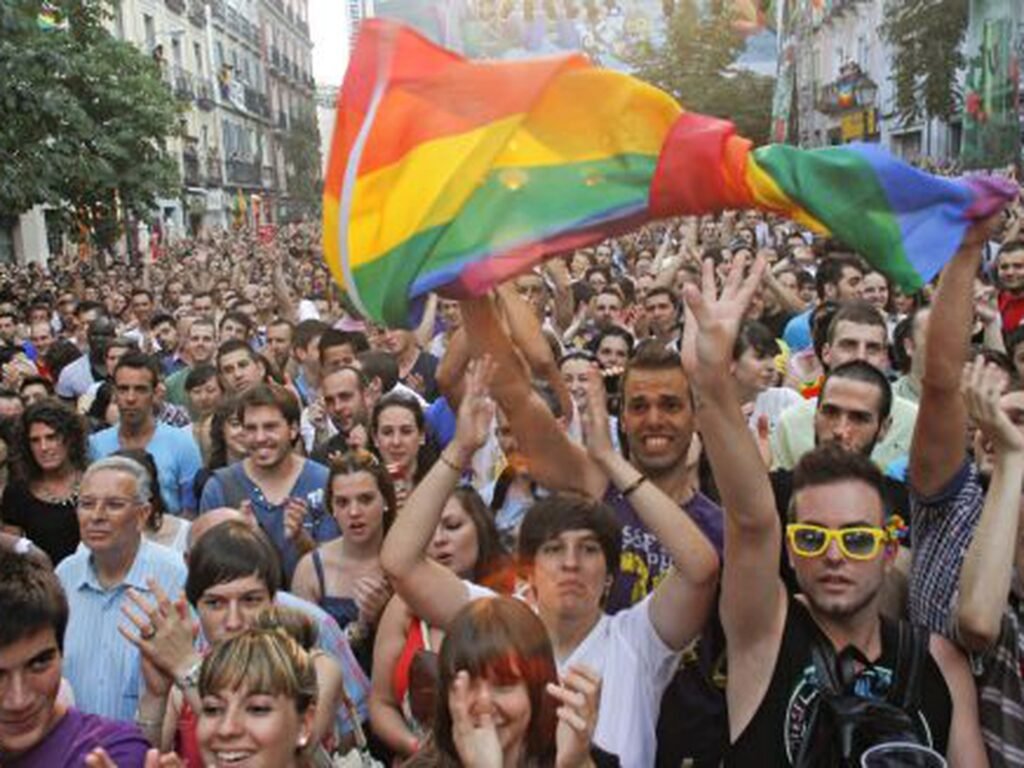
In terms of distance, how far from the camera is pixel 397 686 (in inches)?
135

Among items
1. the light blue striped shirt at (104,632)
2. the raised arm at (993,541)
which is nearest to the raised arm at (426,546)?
the light blue striped shirt at (104,632)

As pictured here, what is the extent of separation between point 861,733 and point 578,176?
181cm

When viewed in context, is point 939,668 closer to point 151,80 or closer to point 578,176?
point 578,176

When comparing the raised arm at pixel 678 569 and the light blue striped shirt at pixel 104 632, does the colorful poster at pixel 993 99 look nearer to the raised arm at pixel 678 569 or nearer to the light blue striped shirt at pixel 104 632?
the light blue striped shirt at pixel 104 632

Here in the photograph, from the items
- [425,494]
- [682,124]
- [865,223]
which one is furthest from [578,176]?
[425,494]

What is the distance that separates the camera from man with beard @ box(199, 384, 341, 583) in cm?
483

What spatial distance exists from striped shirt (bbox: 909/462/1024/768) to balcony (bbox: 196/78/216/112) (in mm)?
47352

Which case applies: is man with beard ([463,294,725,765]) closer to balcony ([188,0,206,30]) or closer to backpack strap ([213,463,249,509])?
backpack strap ([213,463,249,509])

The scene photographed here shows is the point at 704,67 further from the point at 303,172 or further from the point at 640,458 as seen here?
the point at 303,172

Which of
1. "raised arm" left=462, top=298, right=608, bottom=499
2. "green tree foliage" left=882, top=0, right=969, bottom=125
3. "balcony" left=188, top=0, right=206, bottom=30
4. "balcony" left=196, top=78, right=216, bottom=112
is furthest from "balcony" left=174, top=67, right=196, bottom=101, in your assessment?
"raised arm" left=462, top=298, right=608, bottom=499

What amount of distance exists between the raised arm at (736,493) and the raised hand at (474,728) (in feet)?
1.79

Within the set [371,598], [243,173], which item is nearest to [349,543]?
[371,598]

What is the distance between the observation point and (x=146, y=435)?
5902mm

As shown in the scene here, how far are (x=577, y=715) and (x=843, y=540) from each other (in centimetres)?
70
